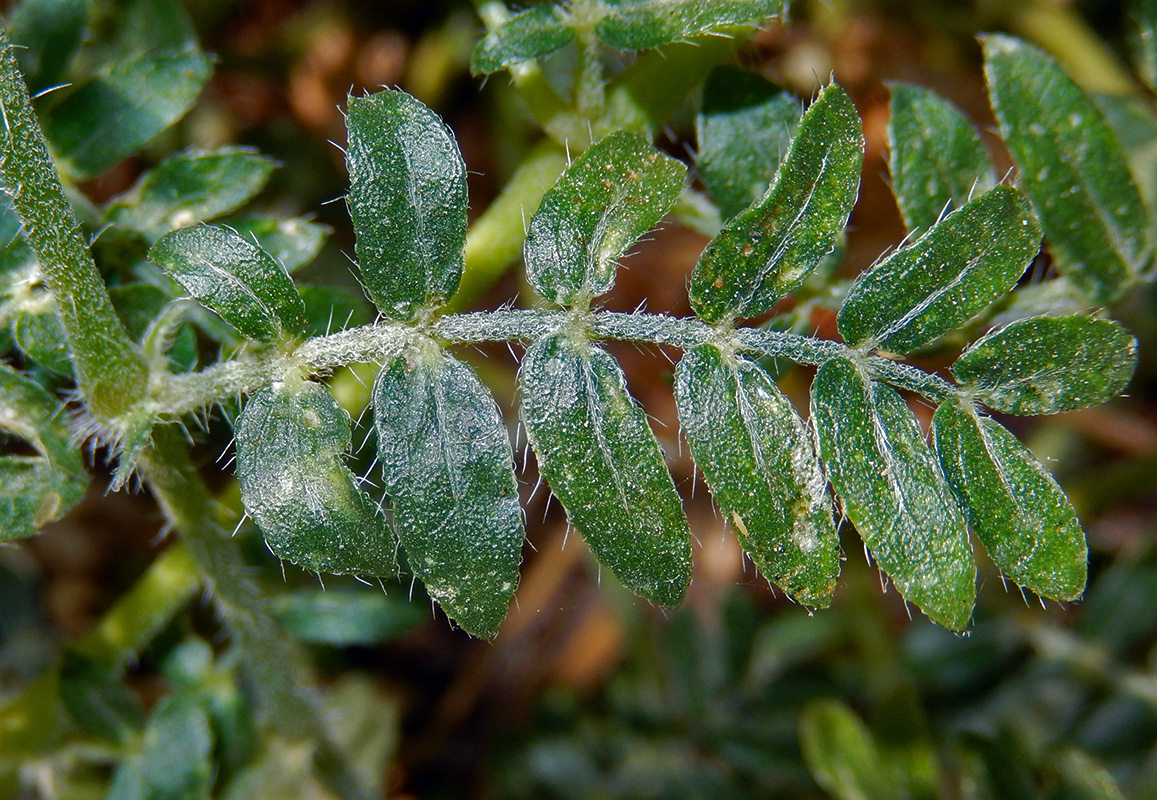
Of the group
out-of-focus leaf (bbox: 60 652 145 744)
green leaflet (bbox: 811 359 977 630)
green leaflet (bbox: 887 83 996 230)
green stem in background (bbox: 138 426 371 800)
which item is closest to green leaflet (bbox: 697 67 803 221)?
green leaflet (bbox: 887 83 996 230)

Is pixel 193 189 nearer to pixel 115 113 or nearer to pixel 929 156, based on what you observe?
pixel 115 113

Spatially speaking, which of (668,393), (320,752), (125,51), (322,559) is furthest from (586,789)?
(125,51)

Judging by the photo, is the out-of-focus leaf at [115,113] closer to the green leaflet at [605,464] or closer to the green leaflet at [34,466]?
the green leaflet at [34,466]

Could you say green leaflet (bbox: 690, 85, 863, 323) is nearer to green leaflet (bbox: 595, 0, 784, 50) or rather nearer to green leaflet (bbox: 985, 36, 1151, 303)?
green leaflet (bbox: 595, 0, 784, 50)

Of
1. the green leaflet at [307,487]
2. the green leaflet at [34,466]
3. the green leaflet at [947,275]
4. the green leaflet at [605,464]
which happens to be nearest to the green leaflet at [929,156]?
the green leaflet at [947,275]

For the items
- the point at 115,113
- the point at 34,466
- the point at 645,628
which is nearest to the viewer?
the point at 34,466

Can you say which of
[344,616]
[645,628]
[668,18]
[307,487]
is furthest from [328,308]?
[645,628]
